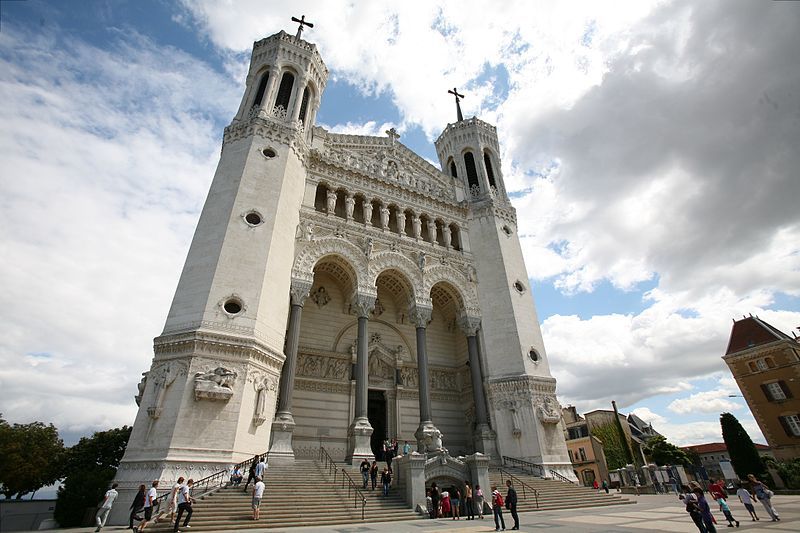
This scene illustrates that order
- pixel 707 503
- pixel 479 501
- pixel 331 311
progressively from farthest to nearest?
pixel 331 311 < pixel 479 501 < pixel 707 503

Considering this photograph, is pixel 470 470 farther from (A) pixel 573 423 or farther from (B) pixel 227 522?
(A) pixel 573 423

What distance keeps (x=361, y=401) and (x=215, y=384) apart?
6.09 meters

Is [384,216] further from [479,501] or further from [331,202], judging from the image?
[479,501]

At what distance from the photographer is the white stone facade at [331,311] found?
13492 mm

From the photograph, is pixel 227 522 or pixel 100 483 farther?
pixel 100 483

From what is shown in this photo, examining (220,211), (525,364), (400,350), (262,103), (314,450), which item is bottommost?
(314,450)

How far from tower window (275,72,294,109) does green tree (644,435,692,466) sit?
45.8 metres

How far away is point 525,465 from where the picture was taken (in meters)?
18.1

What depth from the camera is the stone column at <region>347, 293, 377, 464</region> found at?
51.2 ft

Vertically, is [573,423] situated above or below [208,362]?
above

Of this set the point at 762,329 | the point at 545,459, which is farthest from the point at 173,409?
the point at 762,329

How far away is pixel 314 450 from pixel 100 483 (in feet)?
26.8

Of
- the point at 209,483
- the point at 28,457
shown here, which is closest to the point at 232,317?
the point at 209,483

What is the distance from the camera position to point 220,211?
1705 cm
